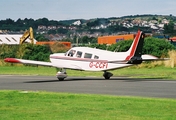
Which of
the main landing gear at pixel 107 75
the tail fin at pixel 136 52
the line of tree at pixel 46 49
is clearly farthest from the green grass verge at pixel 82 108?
the line of tree at pixel 46 49

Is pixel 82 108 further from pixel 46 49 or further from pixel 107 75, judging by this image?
pixel 46 49

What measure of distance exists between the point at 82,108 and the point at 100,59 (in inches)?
657

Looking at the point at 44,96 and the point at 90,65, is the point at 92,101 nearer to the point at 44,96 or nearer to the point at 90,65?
the point at 44,96

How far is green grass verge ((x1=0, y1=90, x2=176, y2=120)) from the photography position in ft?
56.0

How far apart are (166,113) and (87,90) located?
33.2 ft

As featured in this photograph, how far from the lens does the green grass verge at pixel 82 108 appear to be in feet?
56.0

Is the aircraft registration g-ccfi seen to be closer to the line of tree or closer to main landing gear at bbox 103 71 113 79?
main landing gear at bbox 103 71 113 79

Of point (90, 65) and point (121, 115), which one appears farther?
point (90, 65)

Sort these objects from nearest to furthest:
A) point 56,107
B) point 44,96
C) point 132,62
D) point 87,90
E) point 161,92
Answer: point 56,107, point 44,96, point 161,92, point 87,90, point 132,62

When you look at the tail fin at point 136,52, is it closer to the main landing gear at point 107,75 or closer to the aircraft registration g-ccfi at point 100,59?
the aircraft registration g-ccfi at point 100,59

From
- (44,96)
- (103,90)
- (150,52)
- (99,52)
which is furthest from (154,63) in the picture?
(44,96)

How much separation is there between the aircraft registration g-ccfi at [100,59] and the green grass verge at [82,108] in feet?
38.1

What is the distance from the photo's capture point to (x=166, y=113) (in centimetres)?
1783

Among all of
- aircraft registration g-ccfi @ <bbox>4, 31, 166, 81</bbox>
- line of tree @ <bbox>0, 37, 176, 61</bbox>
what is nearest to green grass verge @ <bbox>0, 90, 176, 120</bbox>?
aircraft registration g-ccfi @ <bbox>4, 31, 166, 81</bbox>
